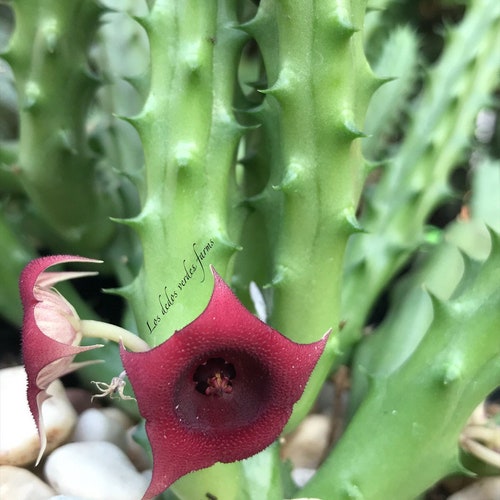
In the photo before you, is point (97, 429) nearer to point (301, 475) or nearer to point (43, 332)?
point (301, 475)

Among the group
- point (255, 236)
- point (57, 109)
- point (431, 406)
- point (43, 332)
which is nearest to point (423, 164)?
point (255, 236)

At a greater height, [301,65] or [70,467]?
[301,65]

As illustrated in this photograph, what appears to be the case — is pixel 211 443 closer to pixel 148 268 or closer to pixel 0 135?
pixel 148 268

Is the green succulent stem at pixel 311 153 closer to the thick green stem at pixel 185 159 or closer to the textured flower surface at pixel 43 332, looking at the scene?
the thick green stem at pixel 185 159

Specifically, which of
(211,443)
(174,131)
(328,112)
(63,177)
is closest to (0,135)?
(63,177)

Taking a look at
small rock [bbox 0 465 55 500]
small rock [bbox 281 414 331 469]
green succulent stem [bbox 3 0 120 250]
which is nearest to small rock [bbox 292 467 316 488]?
small rock [bbox 281 414 331 469]

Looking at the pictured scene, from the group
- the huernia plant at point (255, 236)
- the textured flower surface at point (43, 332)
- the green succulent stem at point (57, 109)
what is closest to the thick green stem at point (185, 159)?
the huernia plant at point (255, 236)
